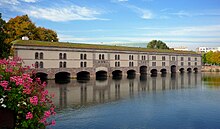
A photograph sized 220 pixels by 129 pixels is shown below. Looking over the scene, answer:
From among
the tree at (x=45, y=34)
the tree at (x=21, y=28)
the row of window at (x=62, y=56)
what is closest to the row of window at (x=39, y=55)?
the row of window at (x=62, y=56)

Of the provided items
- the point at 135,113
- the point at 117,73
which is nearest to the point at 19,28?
the point at 117,73

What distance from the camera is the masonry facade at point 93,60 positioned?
5353 centimetres

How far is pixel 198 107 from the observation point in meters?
27.1

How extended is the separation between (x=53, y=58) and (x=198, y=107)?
124 ft

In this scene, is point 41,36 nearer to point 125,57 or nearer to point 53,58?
point 53,58

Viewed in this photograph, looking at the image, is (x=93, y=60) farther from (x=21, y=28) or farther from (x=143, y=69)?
(x=143, y=69)

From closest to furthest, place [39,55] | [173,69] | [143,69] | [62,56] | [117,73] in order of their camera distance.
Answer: [39,55] → [62,56] → [117,73] → [143,69] → [173,69]

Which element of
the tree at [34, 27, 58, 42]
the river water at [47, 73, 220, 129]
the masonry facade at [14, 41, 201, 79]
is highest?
the tree at [34, 27, 58, 42]

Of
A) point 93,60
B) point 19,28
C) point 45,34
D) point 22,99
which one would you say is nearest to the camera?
point 22,99

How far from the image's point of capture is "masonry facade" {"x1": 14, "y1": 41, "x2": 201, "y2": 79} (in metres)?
53.5

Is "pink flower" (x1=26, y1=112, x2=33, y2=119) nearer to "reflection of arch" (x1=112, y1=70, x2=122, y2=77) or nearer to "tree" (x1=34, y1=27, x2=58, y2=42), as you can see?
"tree" (x1=34, y1=27, x2=58, y2=42)

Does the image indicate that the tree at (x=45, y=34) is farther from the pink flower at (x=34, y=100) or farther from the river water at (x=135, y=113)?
the pink flower at (x=34, y=100)

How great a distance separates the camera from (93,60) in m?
64.5

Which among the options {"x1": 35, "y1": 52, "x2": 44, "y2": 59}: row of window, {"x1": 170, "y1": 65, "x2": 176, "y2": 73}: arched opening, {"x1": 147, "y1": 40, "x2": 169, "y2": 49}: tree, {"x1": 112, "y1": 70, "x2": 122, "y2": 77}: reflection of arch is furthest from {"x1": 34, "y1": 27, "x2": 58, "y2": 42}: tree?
{"x1": 147, "y1": 40, "x2": 169, "y2": 49}: tree
